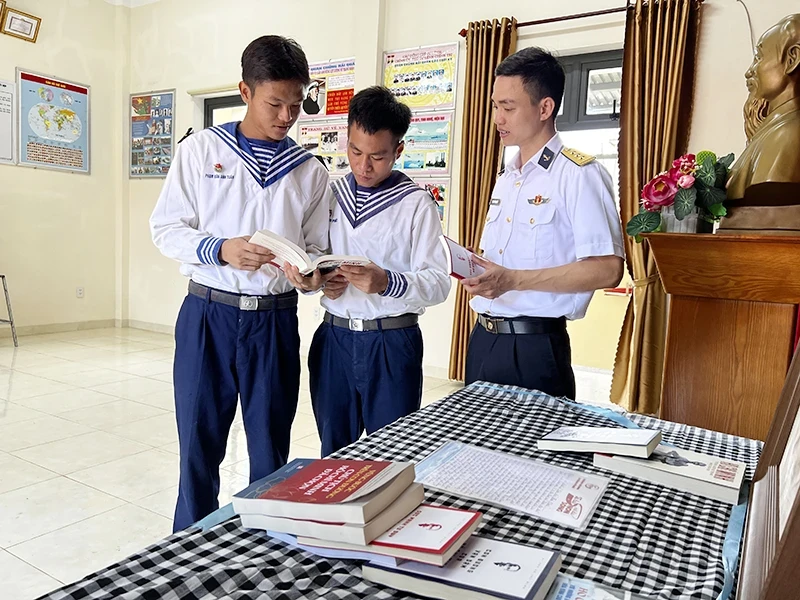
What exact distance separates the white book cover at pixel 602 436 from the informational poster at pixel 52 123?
19.0ft

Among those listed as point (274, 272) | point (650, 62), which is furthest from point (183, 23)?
point (274, 272)

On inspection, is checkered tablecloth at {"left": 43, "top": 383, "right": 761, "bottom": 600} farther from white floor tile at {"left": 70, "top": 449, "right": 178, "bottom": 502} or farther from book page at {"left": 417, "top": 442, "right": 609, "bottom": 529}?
white floor tile at {"left": 70, "top": 449, "right": 178, "bottom": 502}

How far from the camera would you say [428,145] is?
14.8 feet

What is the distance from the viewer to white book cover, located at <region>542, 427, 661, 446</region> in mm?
1006

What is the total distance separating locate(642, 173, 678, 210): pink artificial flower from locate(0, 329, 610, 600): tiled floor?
1.90 m

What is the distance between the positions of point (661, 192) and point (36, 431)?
306cm

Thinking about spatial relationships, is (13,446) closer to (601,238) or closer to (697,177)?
(601,238)

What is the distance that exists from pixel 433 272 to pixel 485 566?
119 centimetres

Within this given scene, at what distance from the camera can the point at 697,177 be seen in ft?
6.38

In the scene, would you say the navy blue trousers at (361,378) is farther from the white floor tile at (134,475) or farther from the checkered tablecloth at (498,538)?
the white floor tile at (134,475)

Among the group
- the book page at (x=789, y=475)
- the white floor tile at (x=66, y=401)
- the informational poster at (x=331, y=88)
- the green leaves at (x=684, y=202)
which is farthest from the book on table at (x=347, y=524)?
the informational poster at (x=331, y=88)

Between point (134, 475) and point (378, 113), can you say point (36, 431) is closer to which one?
point (134, 475)

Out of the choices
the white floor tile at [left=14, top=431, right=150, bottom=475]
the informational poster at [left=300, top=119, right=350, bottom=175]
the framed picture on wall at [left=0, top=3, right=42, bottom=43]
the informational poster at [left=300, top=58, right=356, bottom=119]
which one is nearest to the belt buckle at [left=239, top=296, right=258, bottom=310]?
the white floor tile at [left=14, top=431, right=150, bottom=475]

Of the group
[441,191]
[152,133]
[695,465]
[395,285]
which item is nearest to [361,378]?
[395,285]
